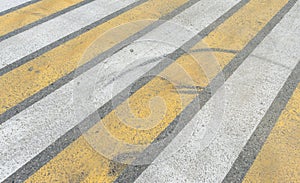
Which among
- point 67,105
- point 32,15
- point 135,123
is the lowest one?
point 135,123

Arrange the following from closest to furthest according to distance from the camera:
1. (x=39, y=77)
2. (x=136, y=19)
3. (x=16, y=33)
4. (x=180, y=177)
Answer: (x=180, y=177)
(x=39, y=77)
(x=16, y=33)
(x=136, y=19)

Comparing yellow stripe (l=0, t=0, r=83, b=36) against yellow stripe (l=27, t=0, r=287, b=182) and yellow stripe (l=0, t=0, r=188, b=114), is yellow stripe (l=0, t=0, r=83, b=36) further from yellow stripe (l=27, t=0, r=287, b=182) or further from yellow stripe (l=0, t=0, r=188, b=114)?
yellow stripe (l=27, t=0, r=287, b=182)

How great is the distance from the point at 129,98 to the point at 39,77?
3.31 feet

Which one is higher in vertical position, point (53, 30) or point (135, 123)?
point (53, 30)

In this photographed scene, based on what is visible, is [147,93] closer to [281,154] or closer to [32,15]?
[281,154]

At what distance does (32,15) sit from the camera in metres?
4.82

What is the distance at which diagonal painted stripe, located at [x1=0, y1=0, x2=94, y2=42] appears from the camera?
4.48m

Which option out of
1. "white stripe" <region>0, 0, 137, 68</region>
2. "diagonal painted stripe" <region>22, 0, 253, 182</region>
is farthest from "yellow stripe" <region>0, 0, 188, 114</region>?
"diagonal painted stripe" <region>22, 0, 253, 182</region>

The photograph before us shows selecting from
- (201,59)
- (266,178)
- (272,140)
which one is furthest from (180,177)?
(201,59)

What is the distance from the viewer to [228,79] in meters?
3.79

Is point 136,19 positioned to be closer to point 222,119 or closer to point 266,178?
point 222,119

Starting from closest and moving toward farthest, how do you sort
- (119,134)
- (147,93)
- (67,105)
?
(119,134) < (67,105) < (147,93)

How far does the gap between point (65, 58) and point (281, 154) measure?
2.49 m

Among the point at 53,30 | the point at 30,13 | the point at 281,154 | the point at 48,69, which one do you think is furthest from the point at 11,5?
the point at 281,154
